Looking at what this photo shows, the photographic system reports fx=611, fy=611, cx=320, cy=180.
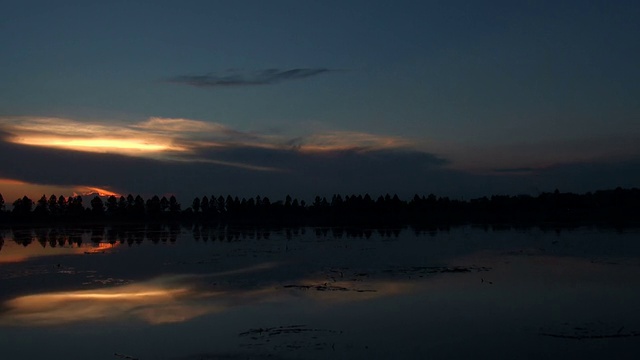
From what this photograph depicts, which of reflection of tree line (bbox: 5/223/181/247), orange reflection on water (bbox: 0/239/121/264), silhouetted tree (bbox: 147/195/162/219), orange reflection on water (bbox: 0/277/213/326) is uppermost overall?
silhouetted tree (bbox: 147/195/162/219)

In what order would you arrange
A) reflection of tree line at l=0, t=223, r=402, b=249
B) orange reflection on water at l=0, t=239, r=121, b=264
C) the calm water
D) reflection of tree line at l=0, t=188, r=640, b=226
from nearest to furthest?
1. the calm water
2. orange reflection on water at l=0, t=239, r=121, b=264
3. reflection of tree line at l=0, t=223, r=402, b=249
4. reflection of tree line at l=0, t=188, r=640, b=226

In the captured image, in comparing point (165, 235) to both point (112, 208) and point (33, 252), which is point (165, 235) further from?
point (112, 208)

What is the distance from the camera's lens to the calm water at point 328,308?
9.26m

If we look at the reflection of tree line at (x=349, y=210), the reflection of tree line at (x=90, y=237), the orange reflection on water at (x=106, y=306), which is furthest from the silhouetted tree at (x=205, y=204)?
the orange reflection on water at (x=106, y=306)

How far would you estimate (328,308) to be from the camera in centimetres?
1232

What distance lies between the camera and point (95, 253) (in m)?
27.2

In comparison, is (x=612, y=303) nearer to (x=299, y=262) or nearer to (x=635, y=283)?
(x=635, y=283)

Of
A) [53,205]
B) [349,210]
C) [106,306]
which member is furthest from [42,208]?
[106,306]

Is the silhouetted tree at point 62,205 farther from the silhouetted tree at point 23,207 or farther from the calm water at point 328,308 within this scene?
the calm water at point 328,308

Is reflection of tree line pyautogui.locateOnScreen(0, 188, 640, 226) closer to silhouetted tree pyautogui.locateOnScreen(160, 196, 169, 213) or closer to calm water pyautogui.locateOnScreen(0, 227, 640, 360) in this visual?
silhouetted tree pyautogui.locateOnScreen(160, 196, 169, 213)

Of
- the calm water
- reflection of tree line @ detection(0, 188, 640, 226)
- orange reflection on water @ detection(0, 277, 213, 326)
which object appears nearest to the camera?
the calm water

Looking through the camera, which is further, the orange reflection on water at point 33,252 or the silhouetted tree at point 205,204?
the silhouetted tree at point 205,204

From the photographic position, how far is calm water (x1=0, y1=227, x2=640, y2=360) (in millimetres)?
9258

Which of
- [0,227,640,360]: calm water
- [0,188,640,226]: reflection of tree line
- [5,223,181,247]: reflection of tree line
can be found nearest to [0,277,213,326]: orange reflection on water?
[0,227,640,360]: calm water
